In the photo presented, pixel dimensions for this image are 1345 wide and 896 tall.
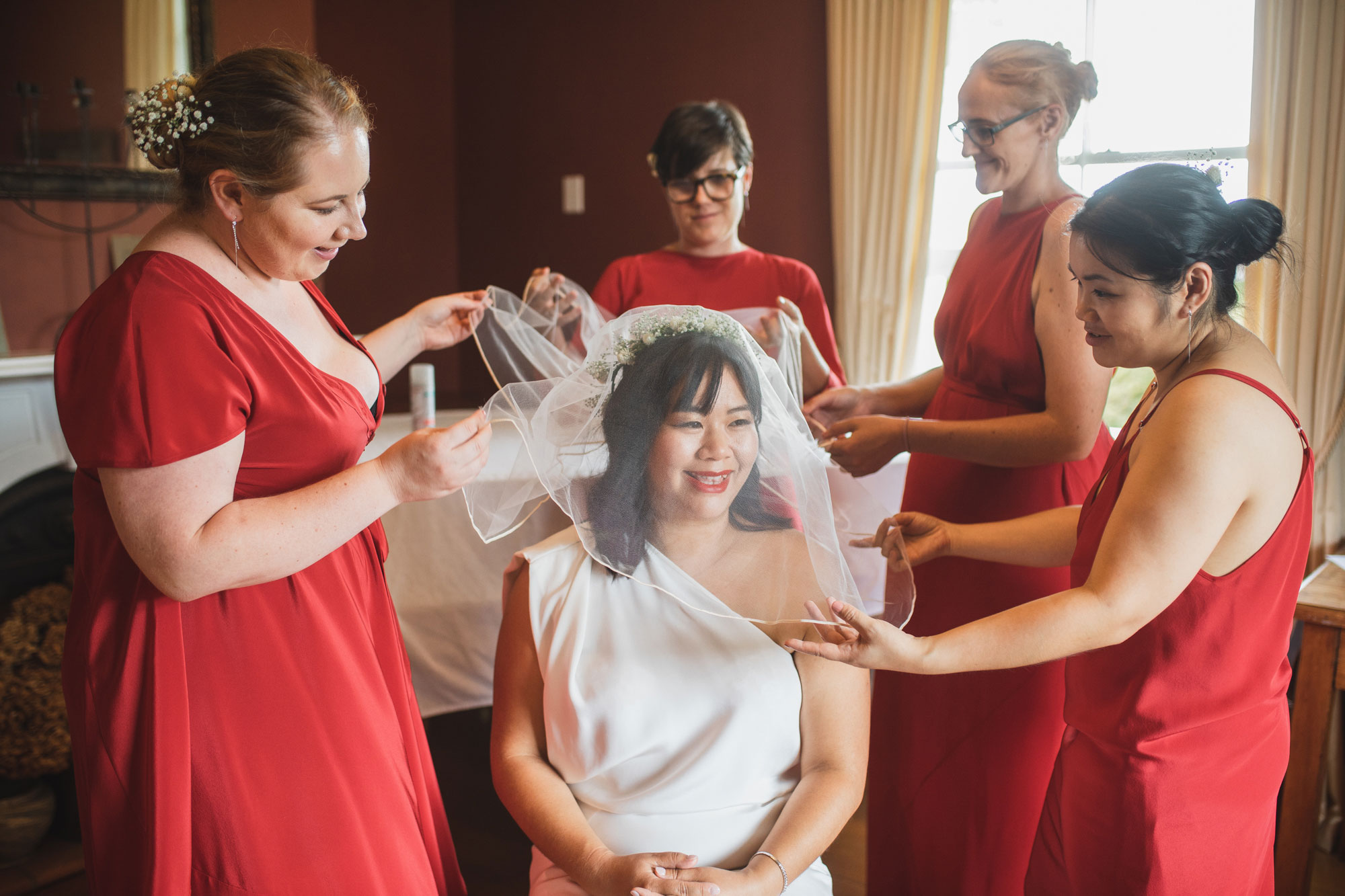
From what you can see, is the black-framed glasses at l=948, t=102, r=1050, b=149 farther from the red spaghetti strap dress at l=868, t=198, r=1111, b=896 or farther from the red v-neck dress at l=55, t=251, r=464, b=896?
the red v-neck dress at l=55, t=251, r=464, b=896

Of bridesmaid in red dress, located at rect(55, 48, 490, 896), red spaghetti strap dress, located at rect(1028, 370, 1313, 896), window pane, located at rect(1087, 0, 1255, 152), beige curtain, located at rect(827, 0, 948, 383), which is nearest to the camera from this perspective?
bridesmaid in red dress, located at rect(55, 48, 490, 896)

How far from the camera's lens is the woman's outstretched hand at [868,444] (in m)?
1.68

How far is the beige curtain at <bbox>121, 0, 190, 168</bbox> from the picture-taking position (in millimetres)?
3189

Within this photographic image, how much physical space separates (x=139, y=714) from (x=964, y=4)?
346cm

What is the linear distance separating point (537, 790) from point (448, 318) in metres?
0.91

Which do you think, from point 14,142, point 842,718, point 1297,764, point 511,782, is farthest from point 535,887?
point 14,142

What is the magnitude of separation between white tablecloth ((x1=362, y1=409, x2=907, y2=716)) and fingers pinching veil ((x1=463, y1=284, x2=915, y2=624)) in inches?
39.5

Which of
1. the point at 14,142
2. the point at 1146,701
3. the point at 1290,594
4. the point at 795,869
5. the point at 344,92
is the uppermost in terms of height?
the point at 14,142

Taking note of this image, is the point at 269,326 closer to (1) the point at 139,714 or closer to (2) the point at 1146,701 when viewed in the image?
(1) the point at 139,714

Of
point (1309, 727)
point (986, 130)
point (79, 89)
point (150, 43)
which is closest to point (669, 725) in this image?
point (986, 130)

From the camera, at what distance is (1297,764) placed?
75.2 inches

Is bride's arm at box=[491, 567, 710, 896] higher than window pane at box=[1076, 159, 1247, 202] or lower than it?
lower

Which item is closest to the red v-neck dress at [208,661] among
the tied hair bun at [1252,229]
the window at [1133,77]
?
the tied hair bun at [1252,229]

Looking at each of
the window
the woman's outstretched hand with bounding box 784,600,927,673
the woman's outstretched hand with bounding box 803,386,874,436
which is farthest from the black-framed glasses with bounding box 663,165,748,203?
the woman's outstretched hand with bounding box 784,600,927,673
